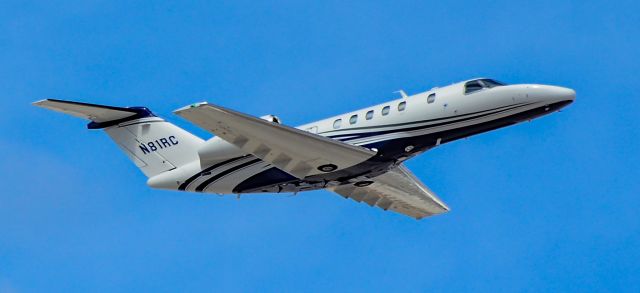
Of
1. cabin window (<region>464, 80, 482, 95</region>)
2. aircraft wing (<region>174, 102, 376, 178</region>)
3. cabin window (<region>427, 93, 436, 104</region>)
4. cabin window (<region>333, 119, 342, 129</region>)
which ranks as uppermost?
cabin window (<region>464, 80, 482, 95</region>)

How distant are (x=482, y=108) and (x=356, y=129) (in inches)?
134

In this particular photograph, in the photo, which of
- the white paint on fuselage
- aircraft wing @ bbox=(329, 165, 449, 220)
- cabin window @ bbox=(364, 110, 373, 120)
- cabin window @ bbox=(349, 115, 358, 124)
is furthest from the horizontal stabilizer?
cabin window @ bbox=(364, 110, 373, 120)

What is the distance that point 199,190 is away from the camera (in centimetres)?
3031

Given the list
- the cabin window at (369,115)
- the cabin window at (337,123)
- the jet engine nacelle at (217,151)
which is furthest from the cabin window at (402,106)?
the jet engine nacelle at (217,151)

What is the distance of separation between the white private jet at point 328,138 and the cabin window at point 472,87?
1.0 inches

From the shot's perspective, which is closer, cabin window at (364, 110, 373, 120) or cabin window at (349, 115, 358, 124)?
cabin window at (364, 110, 373, 120)

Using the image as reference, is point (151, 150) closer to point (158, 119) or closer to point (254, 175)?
→ point (158, 119)

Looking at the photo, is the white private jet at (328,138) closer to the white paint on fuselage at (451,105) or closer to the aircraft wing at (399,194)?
the white paint on fuselage at (451,105)

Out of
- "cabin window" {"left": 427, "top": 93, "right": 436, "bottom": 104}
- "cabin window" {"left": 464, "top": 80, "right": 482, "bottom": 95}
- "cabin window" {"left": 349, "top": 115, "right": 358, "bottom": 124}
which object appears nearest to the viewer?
"cabin window" {"left": 464, "top": 80, "right": 482, "bottom": 95}

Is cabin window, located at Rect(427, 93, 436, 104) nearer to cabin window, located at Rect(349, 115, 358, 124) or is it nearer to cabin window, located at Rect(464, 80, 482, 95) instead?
cabin window, located at Rect(464, 80, 482, 95)

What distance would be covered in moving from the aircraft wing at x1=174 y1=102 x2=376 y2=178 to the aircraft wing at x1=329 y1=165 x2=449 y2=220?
10.0 feet

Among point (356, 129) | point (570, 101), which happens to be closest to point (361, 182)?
point (356, 129)

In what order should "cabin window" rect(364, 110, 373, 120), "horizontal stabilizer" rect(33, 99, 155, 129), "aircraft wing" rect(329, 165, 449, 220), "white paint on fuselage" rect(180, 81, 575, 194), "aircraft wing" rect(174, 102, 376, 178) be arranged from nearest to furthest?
1. "aircraft wing" rect(174, 102, 376, 178)
2. "white paint on fuselage" rect(180, 81, 575, 194)
3. "cabin window" rect(364, 110, 373, 120)
4. "horizontal stabilizer" rect(33, 99, 155, 129)
5. "aircraft wing" rect(329, 165, 449, 220)

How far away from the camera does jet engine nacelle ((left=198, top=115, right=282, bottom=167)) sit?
1132 inches
